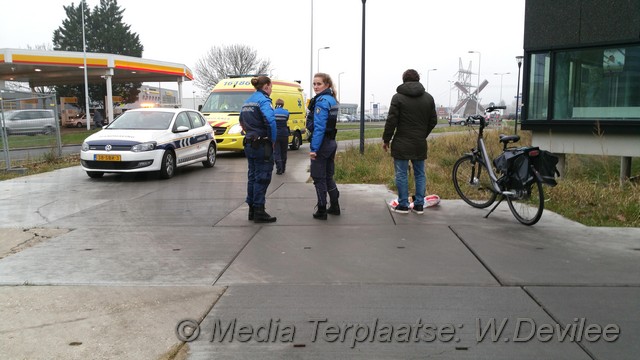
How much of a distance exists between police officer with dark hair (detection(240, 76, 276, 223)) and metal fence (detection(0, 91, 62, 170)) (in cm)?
841

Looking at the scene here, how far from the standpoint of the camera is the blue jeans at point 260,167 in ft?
20.7

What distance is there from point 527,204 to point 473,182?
84 cm

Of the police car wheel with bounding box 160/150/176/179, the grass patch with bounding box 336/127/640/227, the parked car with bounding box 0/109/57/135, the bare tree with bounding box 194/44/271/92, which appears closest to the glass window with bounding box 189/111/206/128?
the police car wheel with bounding box 160/150/176/179

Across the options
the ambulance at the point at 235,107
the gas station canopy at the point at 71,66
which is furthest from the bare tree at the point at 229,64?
the ambulance at the point at 235,107

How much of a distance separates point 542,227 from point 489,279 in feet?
7.31

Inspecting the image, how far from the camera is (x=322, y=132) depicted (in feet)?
20.7

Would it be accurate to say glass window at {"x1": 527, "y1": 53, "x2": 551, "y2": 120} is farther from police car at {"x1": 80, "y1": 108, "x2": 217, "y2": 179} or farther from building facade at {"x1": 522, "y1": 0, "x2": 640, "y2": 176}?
police car at {"x1": 80, "y1": 108, "x2": 217, "y2": 179}

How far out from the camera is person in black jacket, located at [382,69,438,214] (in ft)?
21.9

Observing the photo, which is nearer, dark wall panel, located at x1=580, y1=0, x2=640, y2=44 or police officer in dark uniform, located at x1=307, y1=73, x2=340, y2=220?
police officer in dark uniform, located at x1=307, y1=73, x2=340, y2=220

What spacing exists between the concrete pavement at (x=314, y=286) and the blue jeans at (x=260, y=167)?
0.40 metres

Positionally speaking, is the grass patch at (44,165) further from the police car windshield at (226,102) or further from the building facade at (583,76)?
the building facade at (583,76)

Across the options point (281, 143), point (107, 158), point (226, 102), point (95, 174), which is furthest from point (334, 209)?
point (226, 102)

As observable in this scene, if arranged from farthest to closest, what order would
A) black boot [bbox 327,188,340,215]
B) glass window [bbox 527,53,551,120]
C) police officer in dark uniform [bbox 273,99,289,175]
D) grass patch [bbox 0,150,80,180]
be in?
grass patch [bbox 0,150,80,180] < police officer in dark uniform [bbox 273,99,289,175] < glass window [bbox 527,53,551,120] < black boot [bbox 327,188,340,215]

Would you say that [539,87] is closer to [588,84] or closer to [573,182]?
[588,84]
